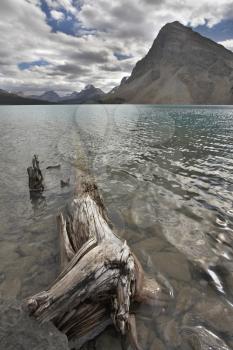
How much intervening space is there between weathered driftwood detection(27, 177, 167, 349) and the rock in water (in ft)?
0.56

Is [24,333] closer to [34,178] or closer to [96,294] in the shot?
[96,294]

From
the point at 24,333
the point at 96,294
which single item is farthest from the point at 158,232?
the point at 24,333

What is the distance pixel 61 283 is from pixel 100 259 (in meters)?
0.85

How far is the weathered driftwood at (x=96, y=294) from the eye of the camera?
4.20 m

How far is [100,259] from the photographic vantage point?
477 cm

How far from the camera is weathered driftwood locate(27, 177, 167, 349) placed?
4.20 metres

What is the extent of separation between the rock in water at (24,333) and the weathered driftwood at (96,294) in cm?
17

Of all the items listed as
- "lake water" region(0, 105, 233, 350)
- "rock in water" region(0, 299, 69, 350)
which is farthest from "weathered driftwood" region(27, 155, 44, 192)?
"rock in water" region(0, 299, 69, 350)

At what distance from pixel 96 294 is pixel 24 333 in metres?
1.32

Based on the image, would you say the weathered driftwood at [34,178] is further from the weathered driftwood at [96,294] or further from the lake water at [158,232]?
the weathered driftwood at [96,294]

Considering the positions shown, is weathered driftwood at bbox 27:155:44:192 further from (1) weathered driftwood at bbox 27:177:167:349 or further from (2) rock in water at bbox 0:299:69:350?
(2) rock in water at bbox 0:299:69:350

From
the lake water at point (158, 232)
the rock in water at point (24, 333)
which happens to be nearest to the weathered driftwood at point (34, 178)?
the lake water at point (158, 232)

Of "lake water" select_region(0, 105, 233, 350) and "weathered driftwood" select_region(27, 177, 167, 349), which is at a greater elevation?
"weathered driftwood" select_region(27, 177, 167, 349)

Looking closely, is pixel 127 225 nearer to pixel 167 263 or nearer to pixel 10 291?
pixel 167 263
